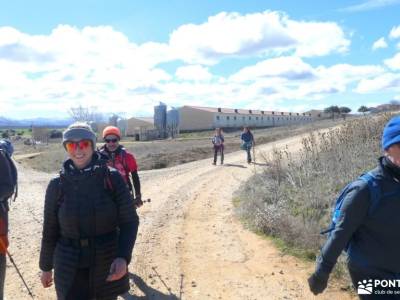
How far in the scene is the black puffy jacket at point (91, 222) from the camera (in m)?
3.18

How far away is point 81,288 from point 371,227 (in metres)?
2.01

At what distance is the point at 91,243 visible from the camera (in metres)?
3.23

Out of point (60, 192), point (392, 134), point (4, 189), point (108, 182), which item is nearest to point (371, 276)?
point (392, 134)

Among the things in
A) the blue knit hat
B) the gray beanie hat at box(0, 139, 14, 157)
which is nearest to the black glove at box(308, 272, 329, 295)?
the blue knit hat

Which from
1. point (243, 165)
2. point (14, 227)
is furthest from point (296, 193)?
point (243, 165)

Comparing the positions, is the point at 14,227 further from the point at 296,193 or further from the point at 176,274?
the point at 296,193

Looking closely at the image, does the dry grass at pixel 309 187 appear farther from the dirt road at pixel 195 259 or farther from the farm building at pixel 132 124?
the farm building at pixel 132 124

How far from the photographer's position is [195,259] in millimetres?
6938

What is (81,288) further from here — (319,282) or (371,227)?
(371,227)

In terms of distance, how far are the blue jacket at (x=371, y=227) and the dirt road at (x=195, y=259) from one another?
8.81ft

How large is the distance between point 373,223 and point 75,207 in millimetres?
1928

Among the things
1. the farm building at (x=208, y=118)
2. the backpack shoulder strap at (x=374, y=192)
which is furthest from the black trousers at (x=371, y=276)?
the farm building at (x=208, y=118)

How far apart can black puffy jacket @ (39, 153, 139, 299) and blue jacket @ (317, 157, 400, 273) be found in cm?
137

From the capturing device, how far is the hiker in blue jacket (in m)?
2.76
